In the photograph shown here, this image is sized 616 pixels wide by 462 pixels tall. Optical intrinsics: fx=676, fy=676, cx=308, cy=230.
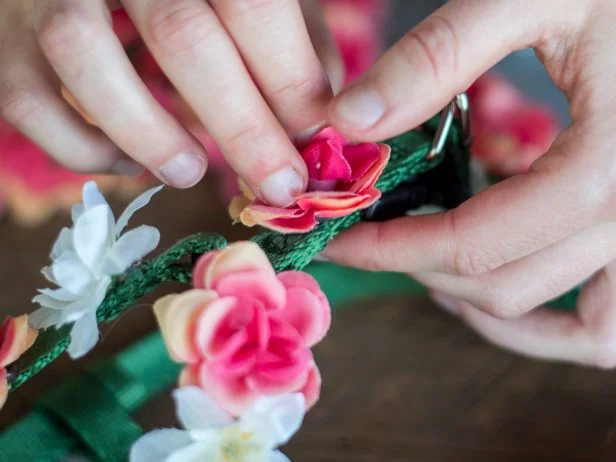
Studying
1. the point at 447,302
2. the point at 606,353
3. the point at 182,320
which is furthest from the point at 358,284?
the point at 182,320

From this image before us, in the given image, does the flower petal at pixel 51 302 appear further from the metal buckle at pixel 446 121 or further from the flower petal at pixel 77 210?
the metal buckle at pixel 446 121

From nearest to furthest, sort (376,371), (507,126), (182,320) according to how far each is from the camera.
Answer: (182,320) < (376,371) < (507,126)

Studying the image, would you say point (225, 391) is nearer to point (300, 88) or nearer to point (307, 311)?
point (307, 311)

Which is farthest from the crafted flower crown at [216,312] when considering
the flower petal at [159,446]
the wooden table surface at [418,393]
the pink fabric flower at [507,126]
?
the pink fabric flower at [507,126]

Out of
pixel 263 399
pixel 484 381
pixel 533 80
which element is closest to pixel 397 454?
pixel 484 381

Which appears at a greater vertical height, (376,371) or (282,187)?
(282,187)
